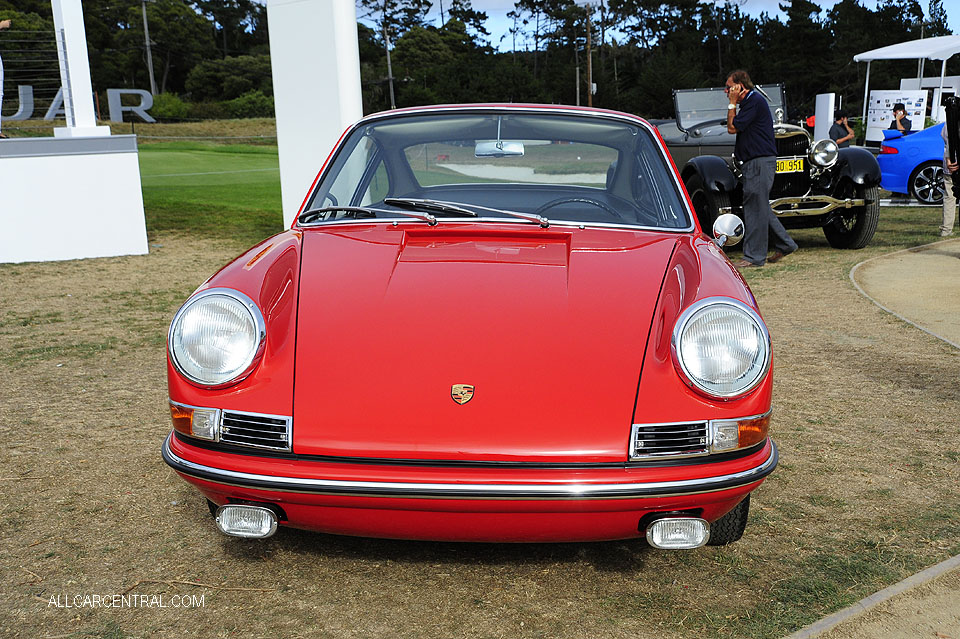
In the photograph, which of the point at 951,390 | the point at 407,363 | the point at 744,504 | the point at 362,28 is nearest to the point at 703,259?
the point at 744,504

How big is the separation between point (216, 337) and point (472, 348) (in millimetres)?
745

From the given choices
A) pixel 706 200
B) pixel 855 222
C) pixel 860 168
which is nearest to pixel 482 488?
pixel 706 200

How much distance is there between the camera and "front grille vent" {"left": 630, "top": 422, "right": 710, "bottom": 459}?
7.30 ft

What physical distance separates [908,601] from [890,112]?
761 inches

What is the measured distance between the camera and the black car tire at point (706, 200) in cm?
871

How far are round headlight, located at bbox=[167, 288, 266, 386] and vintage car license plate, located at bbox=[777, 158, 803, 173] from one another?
7.75m

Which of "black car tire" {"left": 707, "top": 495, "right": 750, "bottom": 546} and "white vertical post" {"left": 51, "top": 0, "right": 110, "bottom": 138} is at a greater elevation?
"white vertical post" {"left": 51, "top": 0, "right": 110, "bottom": 138}

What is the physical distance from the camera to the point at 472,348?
241 cm

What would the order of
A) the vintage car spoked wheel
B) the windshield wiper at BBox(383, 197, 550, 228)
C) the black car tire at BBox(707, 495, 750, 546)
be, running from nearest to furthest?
the black car tire at BBox(707, 495, 750, 546) < the windshield wiper at BBox(383, 197, 550, 228) < the vintage car spoked wheel

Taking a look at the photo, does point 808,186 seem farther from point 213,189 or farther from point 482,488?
point 213,189

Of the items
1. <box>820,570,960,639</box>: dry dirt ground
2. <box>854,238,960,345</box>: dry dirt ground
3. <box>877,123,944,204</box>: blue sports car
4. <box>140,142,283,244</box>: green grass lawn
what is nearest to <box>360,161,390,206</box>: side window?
<box>820,570,960,639</box>: dry dirt ground

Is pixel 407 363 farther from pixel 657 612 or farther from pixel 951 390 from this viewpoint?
pixel 951 390

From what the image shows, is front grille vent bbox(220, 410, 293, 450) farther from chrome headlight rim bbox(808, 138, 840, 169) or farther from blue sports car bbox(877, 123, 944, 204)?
blue sports car bbox(877, 123, 944, 204)

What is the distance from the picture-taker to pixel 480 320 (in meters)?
2.49
